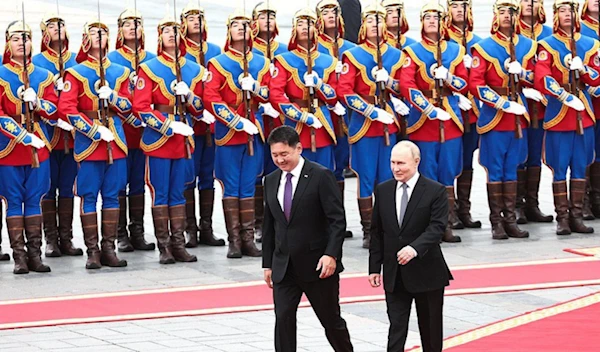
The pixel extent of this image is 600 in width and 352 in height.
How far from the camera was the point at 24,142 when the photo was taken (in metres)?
11.6

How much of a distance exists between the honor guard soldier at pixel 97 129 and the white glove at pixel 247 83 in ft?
3.05

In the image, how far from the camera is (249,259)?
12414 millimetres

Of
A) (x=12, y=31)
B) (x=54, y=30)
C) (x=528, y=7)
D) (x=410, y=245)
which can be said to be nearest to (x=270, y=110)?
(x=54, y=30)

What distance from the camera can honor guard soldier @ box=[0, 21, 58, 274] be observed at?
1171cm

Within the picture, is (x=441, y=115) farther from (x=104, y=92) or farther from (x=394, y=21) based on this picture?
(x=104, y=92)

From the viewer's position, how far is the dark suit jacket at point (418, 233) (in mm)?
8289

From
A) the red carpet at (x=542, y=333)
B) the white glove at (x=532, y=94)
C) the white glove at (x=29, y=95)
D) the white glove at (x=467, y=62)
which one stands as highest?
the white glove at (x=467, y=62)

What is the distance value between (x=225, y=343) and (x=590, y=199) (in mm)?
5796

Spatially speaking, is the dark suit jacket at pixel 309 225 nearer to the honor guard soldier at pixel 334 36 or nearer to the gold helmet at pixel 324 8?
the honor guard soldier at pixel 334 36

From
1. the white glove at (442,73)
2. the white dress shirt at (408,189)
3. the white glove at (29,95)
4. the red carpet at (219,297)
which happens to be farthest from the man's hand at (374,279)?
the white glove at (442,73)

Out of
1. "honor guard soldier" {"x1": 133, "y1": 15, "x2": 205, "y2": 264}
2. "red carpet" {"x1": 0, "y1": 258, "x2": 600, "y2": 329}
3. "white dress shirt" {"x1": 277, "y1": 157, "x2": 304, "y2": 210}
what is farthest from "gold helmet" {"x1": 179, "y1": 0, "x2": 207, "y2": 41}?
"white dress shirt" {"x1": 277, "y1": 157, "x2": 304, "y2": 210}

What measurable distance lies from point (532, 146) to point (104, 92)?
13.6 ft

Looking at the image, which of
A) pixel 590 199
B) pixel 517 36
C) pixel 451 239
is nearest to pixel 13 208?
pixel 451 239

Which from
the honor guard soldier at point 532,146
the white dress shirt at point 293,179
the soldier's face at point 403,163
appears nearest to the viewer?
the soldier's face at point 403,163
